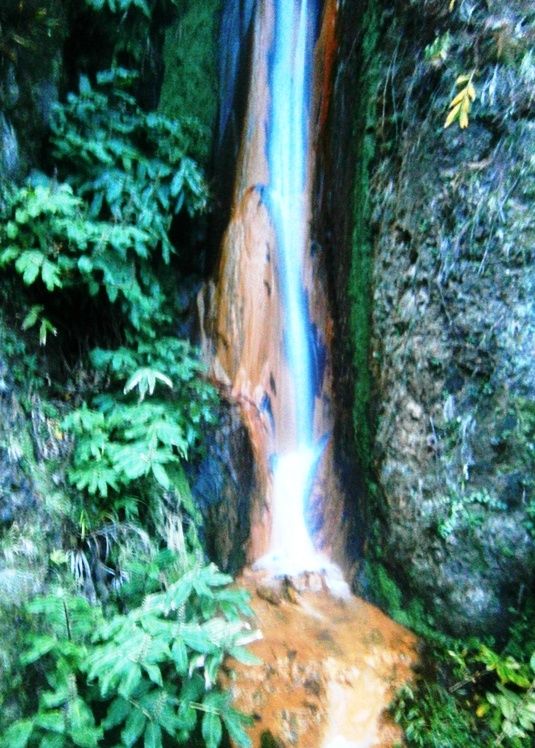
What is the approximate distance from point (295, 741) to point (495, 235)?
11.7ft

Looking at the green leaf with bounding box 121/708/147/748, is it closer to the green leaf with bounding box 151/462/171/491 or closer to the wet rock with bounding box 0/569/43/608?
the wet rock with bounding box 0/569/43/608

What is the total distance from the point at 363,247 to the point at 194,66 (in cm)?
261

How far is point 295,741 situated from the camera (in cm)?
326

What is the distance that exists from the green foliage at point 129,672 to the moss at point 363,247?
2035 millimetres

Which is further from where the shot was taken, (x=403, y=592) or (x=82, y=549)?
(x=403, y=592)

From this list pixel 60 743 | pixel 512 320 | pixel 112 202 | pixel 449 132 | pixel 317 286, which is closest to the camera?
pixel 60 743

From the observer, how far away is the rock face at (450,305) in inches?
125

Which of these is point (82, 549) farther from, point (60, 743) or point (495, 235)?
point (495, 235)

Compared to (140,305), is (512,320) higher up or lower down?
lower down

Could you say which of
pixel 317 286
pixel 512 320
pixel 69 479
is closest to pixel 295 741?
pixel 69 479

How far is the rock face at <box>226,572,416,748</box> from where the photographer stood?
10.8ft

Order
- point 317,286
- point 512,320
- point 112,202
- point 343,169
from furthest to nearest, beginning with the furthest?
point 317,286 → point 343,169 → point 112,202 → point 512,320

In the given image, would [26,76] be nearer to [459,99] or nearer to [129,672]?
[459,99]

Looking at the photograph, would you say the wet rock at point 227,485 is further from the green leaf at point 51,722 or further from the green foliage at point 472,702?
the green leaf at point 51,722
